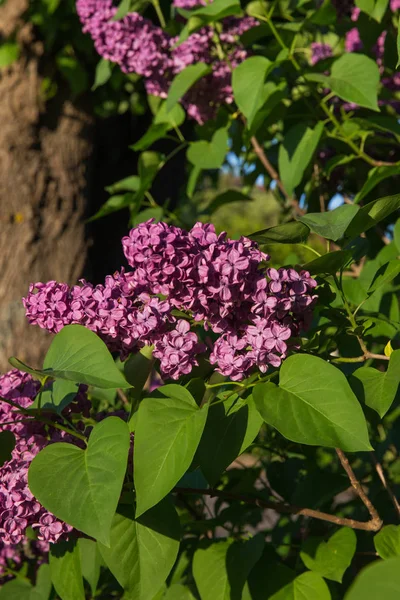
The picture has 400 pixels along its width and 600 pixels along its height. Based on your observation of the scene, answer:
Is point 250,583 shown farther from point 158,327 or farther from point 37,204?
point 37,204

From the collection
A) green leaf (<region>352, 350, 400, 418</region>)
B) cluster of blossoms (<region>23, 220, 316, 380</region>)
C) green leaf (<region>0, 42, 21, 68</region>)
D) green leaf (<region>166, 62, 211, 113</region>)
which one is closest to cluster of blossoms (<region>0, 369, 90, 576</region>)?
cluster of blossoms (<region>23, 220, 316, 380</region>)

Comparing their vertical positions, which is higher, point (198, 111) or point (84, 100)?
point (198, 111)

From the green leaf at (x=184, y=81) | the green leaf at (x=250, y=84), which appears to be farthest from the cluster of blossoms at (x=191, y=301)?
the green leaf at (x=184, y=81)

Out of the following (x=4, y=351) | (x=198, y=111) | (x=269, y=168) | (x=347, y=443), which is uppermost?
(x=347, y=443)

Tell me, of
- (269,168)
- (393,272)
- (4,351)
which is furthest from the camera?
(4,351)

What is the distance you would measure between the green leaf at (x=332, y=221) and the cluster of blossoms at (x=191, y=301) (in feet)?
0.28

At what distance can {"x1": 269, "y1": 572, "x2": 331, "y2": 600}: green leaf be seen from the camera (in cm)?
121

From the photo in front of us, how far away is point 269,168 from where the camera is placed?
233 centimetres

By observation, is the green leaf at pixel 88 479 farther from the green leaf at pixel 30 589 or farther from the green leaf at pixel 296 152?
the green leaf at pixel 296 152

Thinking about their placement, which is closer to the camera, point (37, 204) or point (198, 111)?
point (198, 111)

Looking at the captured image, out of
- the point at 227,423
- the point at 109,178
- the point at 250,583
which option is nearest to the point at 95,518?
the point at 227,423

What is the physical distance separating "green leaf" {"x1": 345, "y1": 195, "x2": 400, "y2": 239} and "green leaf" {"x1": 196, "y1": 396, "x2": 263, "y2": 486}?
0.31 m

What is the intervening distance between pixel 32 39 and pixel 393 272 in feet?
11.4

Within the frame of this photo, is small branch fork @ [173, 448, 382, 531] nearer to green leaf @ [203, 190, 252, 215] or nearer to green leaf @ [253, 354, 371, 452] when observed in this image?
green leaf @ [253, 354, 371, 452]
